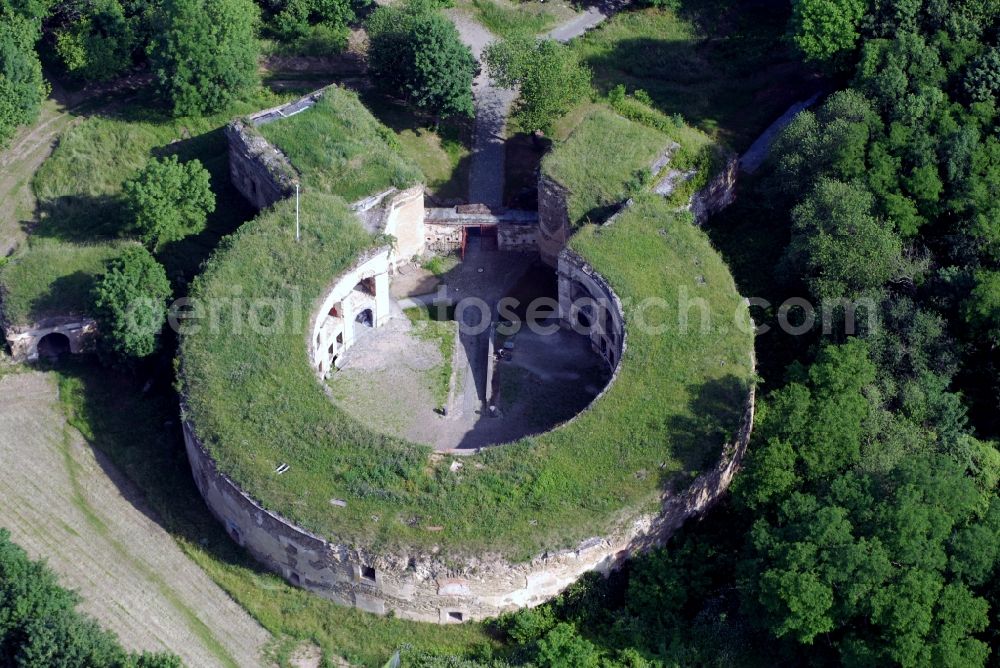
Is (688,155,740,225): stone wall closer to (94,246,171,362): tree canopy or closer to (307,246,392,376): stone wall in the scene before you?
(307,246,392,376): stone wall

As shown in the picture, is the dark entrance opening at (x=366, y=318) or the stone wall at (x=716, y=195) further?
the stone wall at (x=716, y=195)

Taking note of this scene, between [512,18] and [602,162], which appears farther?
[512,18]

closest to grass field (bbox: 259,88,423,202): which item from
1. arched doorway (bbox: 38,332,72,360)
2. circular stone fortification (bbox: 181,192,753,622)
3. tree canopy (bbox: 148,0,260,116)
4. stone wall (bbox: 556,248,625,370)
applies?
tree canopy (bbox: 148,0,260,116)

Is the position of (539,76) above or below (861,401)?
above

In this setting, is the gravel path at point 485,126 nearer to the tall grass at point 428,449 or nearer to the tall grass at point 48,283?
the tall grass at point 428,449

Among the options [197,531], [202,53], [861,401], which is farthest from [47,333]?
[861,401]

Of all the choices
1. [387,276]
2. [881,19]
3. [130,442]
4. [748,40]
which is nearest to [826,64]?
[881,19]

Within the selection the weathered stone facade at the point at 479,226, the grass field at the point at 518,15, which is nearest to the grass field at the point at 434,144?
the weathered stone facade at the point at 479,226

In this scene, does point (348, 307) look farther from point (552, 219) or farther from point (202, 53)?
point (202, 53)
